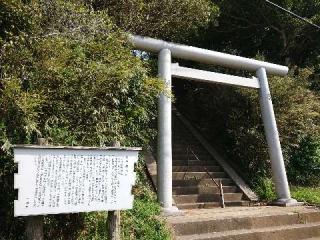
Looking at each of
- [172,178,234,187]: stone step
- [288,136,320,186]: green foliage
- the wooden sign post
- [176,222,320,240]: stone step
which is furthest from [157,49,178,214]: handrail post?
[288,136,320,186]: green foliage

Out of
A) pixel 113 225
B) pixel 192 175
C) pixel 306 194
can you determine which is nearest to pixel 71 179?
pixel 113 225

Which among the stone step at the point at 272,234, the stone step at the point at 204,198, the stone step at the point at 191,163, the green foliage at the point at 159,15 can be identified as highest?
the green foliage at the point at 159,15

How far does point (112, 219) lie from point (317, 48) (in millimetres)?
12165

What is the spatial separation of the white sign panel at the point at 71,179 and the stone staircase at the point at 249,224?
1.86 meters

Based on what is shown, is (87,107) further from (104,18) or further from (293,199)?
(293,199)

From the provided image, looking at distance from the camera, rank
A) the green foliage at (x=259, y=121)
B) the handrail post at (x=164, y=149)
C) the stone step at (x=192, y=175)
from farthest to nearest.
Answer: the green foliage at (x=259, y=121)
the stone step at (x=192, y=175)
the handrail post at (x=164, y=149)

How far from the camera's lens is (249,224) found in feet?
23.6

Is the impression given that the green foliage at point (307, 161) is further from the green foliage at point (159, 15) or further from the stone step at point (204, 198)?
the green foliage at point (159, 15)

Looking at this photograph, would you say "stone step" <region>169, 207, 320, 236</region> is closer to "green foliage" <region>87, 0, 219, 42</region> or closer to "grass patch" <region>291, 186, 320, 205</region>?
"grass patch" <region>291, 186, 320, 205</region>

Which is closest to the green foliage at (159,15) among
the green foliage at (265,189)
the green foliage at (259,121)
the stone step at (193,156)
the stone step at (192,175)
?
the green foliage at (259,121)

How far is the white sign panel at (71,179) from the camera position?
14.0ft

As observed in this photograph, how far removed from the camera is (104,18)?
737cm

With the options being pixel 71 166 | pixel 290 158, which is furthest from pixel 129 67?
pixel 290 158

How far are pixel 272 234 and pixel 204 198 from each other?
2142 mm
